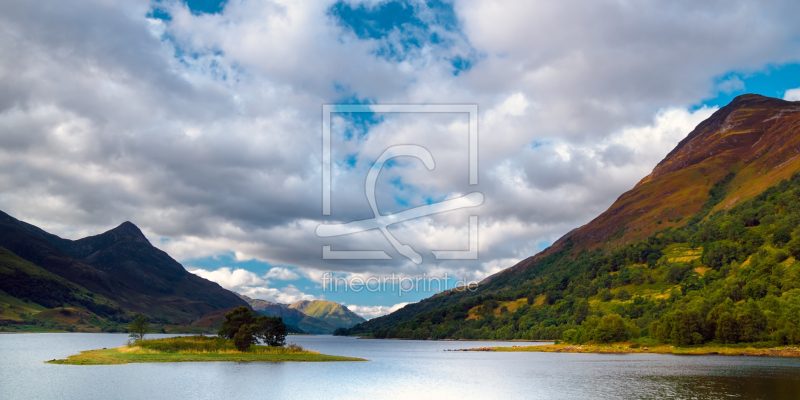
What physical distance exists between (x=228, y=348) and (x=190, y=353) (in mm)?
9494

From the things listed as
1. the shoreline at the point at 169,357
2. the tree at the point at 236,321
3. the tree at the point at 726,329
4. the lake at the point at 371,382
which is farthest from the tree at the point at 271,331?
the tree at the point at 726,329

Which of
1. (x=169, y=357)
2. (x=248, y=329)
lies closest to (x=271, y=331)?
Result: (x=248, y=329)

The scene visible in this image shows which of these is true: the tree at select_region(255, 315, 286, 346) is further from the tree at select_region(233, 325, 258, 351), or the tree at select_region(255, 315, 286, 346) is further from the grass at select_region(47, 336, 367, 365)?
the tree at select_region(233, 325, 258, 351)

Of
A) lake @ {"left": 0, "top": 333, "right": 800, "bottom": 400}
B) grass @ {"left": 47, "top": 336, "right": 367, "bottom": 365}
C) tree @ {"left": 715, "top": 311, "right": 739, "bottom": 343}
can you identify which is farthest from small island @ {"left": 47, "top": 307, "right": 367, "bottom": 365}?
tree @ {"left": 715, "top": 311, "right": 739, "bottom": 343}

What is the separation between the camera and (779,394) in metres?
70.8

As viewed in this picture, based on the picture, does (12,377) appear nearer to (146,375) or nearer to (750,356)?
(146,375)

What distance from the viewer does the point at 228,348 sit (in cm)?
13175

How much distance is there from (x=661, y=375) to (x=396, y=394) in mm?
58440

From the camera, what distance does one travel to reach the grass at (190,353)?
111981 mm

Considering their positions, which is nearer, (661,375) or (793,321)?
(661,375)

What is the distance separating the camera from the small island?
117 metres

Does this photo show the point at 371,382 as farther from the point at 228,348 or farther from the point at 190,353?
the point at 190,353

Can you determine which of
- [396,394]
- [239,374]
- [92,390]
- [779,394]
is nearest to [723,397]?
[779,394]

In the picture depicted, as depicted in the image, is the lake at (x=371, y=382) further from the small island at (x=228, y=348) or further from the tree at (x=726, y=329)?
the tree at (x=726, y=329)
